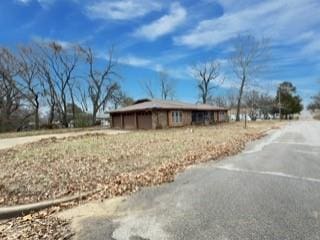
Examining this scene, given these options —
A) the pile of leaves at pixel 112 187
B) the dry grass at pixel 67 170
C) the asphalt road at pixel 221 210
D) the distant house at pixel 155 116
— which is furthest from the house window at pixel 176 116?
the asphalt road at pixel 221 210

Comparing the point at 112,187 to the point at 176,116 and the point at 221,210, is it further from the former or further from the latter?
the point at 176,116

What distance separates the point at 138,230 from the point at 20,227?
1969mm

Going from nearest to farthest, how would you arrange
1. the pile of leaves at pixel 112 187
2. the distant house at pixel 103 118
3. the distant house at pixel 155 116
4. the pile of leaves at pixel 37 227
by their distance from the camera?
the pile of leaves at pixel 37 227 → the pile of leaves at pixel 112 187 → the distant house at pixel 155 116 → the distant house at pixel 103 118

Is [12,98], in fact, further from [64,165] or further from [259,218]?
[259,218]

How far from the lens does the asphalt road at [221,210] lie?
3838 mm

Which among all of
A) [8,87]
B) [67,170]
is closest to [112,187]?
[67,170]

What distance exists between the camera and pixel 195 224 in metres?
4.09

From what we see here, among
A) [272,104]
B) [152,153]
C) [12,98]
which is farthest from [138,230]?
[272,104]

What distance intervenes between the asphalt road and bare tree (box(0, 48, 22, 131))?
1555 inches

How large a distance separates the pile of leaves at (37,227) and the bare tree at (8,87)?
128 feet

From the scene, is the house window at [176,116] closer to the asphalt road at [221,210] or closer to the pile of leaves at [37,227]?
the asphalt road at [221,210]

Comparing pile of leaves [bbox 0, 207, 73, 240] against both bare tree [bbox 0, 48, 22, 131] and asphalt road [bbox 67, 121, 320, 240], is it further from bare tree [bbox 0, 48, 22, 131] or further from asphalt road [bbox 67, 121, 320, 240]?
bare tree [bbox 0, 48, 22, 131]

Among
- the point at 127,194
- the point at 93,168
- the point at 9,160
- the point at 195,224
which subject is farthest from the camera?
the point at 9,160

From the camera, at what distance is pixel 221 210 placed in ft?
15.0
